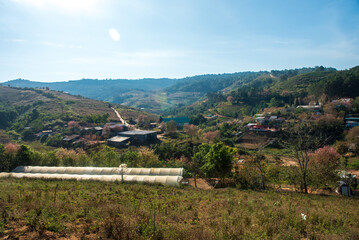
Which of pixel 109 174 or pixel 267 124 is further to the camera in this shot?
pixel 267 124

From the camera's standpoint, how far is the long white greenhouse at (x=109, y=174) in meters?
20.4

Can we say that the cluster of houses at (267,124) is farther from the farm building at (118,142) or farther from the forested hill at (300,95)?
the farm building at (118,142)

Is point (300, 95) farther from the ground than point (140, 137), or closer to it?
farther from the ground

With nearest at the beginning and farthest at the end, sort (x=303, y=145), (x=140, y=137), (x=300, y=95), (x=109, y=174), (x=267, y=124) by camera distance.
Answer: (x=303, y=145) → (x=109, y=174) → (x=140, y=137) → (x=267, y=124) → (x=300, y=95)

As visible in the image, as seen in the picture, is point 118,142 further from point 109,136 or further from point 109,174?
point 109,174

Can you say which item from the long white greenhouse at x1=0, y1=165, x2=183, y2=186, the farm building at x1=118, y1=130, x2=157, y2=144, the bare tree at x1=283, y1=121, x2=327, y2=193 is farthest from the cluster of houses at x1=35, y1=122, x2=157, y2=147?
the bare tree at x1=283, y1=121, x2=327, y2=193

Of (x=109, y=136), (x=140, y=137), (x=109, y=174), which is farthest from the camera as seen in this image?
(x=109, y=136)

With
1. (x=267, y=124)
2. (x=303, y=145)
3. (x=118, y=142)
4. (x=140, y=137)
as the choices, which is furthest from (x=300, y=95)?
(x=118, y=142)

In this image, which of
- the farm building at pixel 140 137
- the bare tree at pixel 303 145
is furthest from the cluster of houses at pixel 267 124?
the bare tree at pixel 303 145

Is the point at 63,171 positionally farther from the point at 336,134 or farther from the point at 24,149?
the point at 336,134

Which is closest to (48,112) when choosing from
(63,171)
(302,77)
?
(63,171)

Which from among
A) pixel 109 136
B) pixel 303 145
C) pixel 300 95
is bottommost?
pixel 109 136

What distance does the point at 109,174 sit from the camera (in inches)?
899

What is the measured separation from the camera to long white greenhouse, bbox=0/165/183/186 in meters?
20.4
